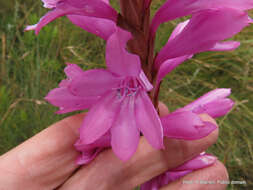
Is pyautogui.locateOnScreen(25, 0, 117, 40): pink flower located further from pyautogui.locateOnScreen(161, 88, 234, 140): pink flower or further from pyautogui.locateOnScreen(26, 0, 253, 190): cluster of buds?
pyautogui.locateOnScreen(161, 88, 234, 140): pink flower

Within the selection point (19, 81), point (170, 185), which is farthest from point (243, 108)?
point (19, 81)

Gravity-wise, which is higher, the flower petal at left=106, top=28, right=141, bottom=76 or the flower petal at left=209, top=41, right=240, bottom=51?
the flower petal at left=106, top=28, right=141, bottom=76

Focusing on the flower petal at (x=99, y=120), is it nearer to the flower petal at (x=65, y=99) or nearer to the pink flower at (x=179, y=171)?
the flower petal at (x=65, y=99)

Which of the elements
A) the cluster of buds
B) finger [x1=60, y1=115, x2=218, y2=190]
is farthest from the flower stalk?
finger [x1=60, y1=115, x2=218, y2=190]

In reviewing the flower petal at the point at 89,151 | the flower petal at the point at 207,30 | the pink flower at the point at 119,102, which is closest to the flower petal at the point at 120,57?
the pink flower at the point at 119,102

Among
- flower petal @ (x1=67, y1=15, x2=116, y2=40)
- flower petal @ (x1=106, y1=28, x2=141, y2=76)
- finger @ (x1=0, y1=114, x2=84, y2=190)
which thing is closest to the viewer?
flower petal @ (x1=106, y1=28, x2=141, y2=76)

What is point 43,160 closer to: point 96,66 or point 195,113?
point 195,113
